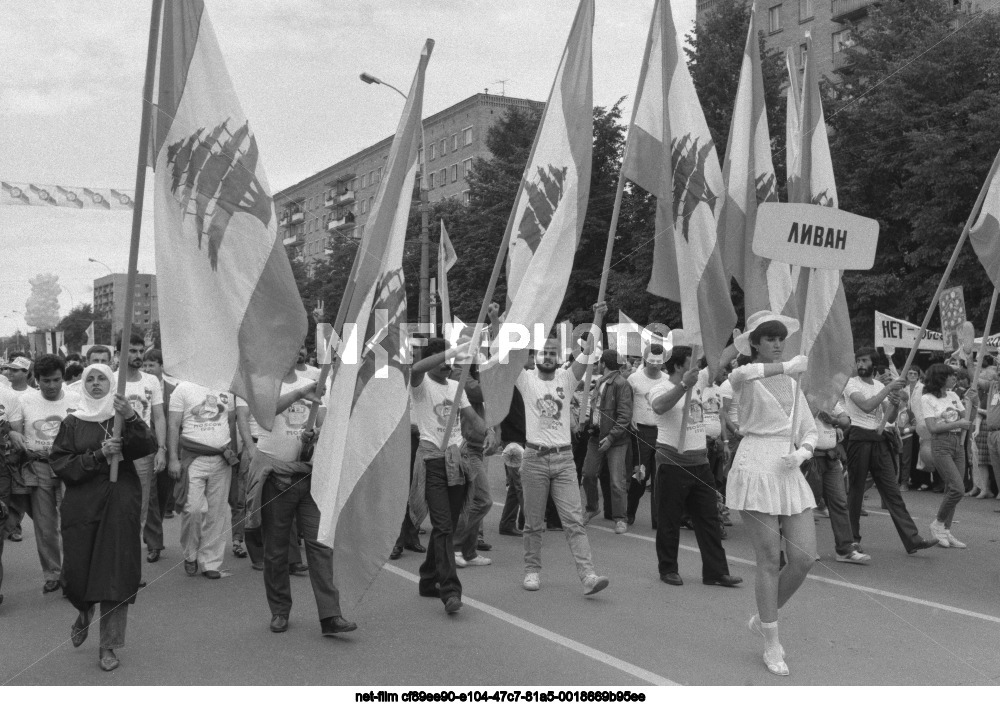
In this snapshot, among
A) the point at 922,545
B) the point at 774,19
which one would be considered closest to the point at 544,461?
the point at 922,545

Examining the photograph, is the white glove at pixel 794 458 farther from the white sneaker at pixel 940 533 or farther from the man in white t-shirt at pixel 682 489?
the white sneaker at pixel 940 533

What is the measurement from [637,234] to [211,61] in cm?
2217

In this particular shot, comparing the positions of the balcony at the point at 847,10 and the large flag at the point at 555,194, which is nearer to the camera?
the large flag at the point at 555,194

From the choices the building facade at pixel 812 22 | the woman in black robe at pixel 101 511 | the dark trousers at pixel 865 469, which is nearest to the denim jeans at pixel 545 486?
the woman in black robe at pixel 101 511

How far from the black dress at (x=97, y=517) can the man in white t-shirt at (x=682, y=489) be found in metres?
3.79

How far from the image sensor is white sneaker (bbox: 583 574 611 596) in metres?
7.42

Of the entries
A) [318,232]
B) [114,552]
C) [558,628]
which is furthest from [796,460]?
[318,232]

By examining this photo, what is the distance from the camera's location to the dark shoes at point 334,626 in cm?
648

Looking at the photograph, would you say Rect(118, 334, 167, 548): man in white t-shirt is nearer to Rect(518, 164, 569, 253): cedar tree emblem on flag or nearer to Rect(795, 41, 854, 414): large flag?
Rect(518, 164, 569, 253): cedar tree emblem on flag

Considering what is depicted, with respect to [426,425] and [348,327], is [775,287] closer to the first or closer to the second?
[426,425]

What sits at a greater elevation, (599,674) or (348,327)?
(348,327)

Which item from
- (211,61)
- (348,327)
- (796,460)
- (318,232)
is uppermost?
(318,232)

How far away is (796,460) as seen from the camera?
19.3 feet

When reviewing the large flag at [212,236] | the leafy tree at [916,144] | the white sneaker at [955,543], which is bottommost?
the white sneaker at [955,543]
